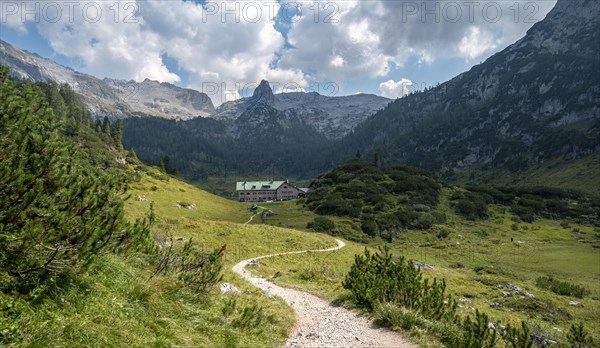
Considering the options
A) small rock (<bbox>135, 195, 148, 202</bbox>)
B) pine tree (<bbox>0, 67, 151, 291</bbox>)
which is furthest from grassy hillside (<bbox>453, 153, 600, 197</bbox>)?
pine tree (<bbox>0, 67, 151, 291</bbox>)

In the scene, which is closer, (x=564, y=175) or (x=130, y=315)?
(x=130, y=315)

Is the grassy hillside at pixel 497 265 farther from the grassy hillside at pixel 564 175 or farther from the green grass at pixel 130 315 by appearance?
the grassy hillside at pixel 564 175

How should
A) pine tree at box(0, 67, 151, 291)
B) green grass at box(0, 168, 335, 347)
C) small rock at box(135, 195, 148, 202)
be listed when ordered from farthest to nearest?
small rock at box(135, 195, 148, 202) < pine tree at box(0, 67, 151, 291) < green grass at box(0, 168, 335, 347)

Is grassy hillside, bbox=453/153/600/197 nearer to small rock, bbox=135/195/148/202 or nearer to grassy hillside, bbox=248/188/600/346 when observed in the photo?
grassy hillside, bbox=248/188/600/346

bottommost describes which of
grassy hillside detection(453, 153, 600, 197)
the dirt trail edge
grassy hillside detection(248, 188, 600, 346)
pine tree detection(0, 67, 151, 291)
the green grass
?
grassy hillside detection(248, 188, 600, 346)

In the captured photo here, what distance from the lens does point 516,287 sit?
38.6 metres

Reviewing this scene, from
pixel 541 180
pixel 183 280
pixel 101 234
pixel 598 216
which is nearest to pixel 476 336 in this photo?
pixel 183 280

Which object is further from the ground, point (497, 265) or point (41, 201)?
point (41, 201)

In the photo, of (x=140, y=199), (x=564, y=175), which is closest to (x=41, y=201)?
(x=140, y=199)

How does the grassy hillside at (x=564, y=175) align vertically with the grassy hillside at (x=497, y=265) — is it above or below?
above

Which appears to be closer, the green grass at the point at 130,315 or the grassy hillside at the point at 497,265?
the green grass at the point at 130,315

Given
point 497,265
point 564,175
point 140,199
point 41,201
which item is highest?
point 564,175

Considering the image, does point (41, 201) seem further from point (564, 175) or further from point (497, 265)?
point (564, 175)

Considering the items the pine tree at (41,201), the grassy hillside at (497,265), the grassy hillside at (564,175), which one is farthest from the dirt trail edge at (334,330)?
the grassy hillside at (564,175)
